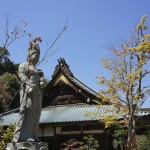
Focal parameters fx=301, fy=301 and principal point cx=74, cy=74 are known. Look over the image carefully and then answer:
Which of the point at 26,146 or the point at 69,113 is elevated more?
the point at 69,113

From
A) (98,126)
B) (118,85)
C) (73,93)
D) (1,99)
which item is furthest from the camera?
(1,99)

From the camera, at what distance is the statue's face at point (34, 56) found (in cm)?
713

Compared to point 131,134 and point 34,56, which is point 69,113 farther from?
point 34,56

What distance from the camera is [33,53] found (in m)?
7.17

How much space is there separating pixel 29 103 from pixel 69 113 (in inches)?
446

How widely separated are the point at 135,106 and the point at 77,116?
4.41 m

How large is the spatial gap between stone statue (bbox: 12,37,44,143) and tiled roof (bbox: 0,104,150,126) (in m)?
9.03

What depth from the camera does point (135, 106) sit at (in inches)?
537

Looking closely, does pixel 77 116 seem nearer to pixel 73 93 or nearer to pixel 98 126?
pixel 98 126

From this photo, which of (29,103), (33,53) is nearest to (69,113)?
(33,53)

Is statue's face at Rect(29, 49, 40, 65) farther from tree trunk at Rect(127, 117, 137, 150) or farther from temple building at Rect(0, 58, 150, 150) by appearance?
temple building at Rect(0, 58, 150, 150)

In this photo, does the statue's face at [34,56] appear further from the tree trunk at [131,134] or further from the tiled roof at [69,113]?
the tiled roof at [69,113]

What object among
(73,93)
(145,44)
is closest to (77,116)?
(73,93)

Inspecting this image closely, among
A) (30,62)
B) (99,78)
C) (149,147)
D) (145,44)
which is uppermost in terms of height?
(145,44)
